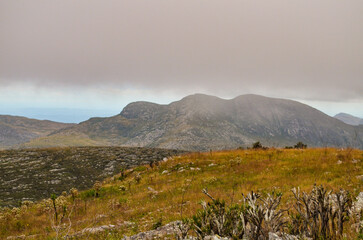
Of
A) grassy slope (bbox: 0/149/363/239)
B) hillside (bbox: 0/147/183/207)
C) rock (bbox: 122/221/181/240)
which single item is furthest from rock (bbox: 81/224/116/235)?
hillside (bbox: 0/147/183/207)

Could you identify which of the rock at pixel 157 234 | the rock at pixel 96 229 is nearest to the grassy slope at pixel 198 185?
the rock at pixel 96 229

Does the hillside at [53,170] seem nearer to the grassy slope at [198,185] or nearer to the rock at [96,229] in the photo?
the grassy slope at [198,185]

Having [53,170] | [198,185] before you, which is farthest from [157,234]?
[53,170]

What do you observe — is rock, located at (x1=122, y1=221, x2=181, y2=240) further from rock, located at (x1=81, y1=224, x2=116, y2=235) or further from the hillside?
the hillside

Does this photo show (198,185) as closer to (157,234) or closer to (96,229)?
(96,229)

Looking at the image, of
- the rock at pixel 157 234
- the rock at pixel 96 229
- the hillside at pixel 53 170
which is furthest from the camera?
the hillside at pixel 53 170

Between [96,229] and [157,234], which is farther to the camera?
[96,229]

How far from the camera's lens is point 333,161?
16406mm

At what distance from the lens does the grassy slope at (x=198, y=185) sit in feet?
35.1

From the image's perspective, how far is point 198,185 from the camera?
15.8m

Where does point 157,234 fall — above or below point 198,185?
above

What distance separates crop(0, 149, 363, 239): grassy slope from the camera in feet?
35.1

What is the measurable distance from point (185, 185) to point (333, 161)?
39.7 ft

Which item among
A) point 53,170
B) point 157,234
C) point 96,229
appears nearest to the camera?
point 157,234
